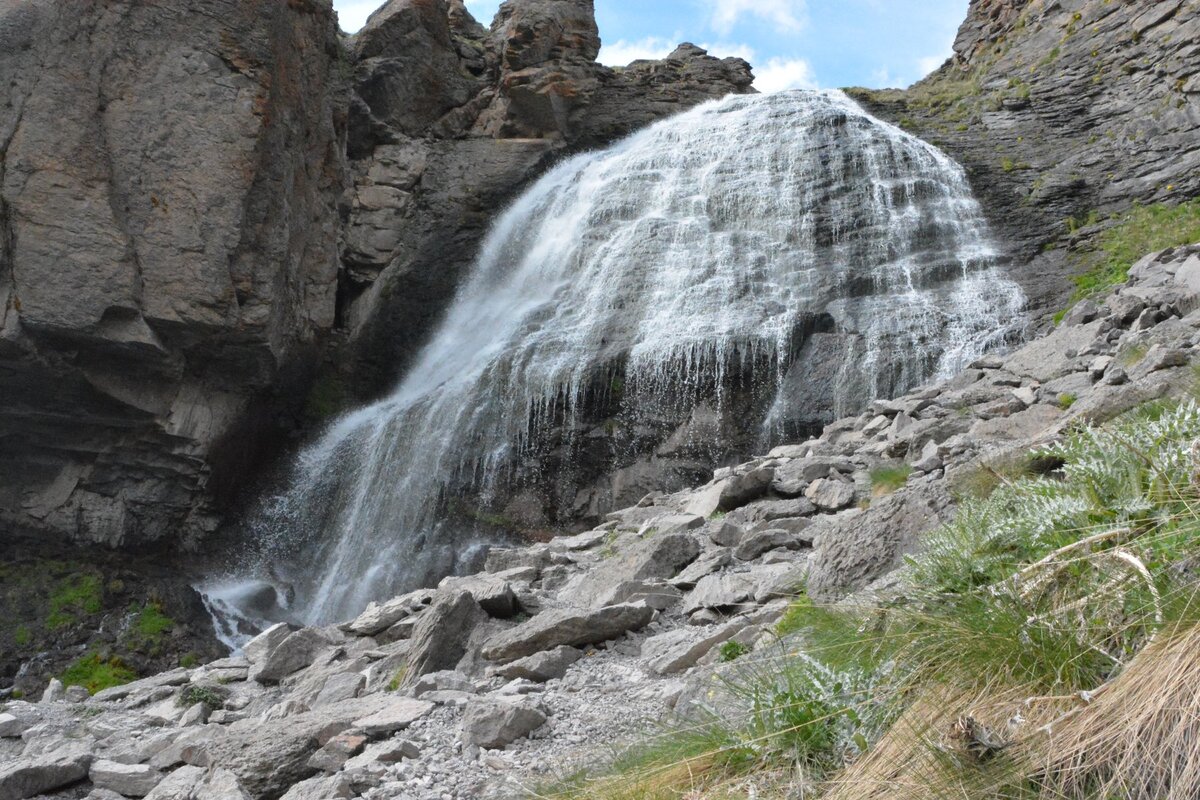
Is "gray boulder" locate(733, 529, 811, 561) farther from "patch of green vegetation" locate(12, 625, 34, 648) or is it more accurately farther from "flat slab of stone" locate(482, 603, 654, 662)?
"patch of green vegetation" locate(12, 625, 34, 648)

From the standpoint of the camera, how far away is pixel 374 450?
1595 centimetres

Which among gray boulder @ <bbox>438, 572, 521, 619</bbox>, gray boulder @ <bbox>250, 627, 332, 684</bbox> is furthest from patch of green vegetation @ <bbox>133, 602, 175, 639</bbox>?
gray boulder @ <bbox>438, 572, 521, 619</bbox>

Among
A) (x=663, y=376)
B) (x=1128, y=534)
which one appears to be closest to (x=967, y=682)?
(x=1128, y=534)

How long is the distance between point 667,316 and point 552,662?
1125cm

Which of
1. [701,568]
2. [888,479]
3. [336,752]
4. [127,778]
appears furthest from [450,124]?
[336,752]

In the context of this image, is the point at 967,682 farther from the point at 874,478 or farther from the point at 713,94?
the point at 713,94

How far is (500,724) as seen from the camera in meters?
3.78

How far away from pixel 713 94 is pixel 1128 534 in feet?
82.0

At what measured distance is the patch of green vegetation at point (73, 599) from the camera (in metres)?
13.9

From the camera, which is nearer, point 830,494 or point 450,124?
point 830,494

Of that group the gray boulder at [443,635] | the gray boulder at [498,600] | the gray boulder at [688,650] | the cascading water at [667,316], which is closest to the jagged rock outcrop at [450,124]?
the cascading water at [667,316]

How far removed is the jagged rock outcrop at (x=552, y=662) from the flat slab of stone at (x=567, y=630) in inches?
0.5

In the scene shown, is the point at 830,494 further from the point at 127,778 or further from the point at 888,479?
the point at 127,778

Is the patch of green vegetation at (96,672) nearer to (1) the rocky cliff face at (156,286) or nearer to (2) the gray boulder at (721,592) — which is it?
(1) the rocky cliff face at (156,286)
